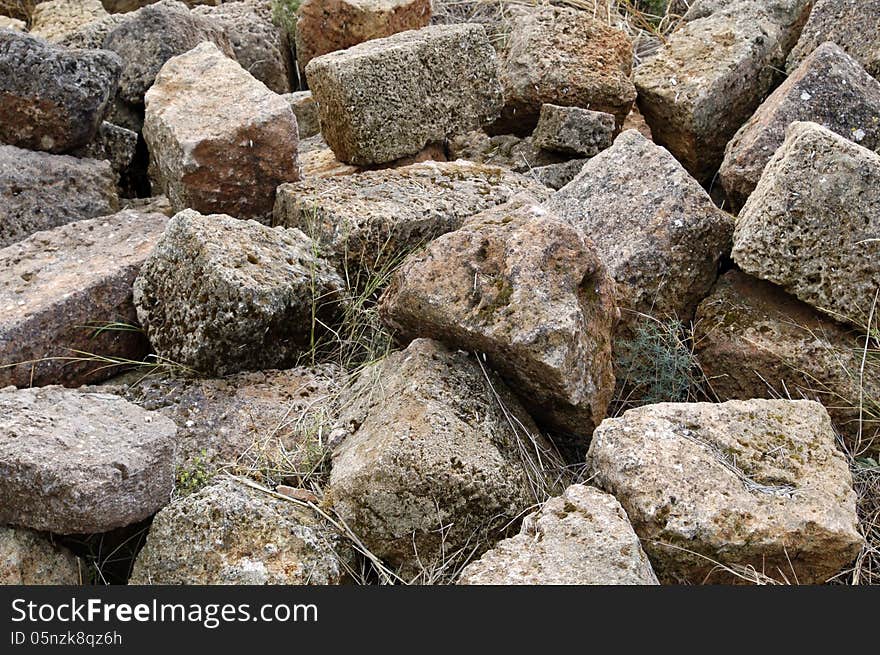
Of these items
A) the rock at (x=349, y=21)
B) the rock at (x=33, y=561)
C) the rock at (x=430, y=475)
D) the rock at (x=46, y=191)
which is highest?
the rock at (x=349, y=21)

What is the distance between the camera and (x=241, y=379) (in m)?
3.76

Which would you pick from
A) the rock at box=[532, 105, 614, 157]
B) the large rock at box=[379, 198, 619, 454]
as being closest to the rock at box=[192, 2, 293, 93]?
the rock at box=[532, 105, 614, 157]

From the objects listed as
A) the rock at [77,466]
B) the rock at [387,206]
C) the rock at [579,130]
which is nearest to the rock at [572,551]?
the rock at [77,466]

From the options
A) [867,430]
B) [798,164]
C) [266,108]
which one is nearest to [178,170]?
[266,108]

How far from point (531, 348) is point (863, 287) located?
122 centimetres

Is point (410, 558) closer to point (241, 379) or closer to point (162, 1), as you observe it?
point (241, 379)

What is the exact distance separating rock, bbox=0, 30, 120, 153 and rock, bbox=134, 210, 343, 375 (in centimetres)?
128

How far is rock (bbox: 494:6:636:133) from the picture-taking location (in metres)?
5.21

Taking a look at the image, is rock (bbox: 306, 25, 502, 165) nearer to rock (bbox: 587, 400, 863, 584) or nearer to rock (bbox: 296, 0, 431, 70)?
rock (bbox: 296, 0, 431, 70)

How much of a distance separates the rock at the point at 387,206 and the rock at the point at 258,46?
2168mm

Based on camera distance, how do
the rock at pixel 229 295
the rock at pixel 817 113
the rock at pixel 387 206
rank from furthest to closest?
the rock at pixel 817 113 < the rock at pixel 387 206 < the rock at pixel 229 295

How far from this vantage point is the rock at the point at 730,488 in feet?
9.52

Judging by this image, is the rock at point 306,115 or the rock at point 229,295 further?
the rock at point 306,115

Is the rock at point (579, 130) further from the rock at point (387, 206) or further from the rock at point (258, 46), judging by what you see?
the rock at point (258, 46)
